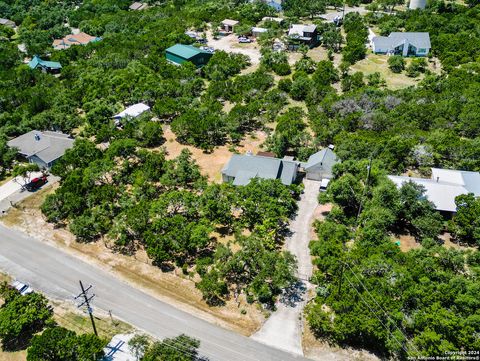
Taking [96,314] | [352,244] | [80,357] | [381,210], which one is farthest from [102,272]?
[381,210]

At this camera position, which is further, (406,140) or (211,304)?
(406,140)

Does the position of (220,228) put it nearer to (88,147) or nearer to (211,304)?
(211,304)

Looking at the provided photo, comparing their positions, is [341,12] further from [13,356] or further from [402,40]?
[13,356]

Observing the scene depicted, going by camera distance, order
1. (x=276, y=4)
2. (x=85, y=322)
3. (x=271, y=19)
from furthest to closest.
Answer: (x=276, y=4) < (x=271, y=19) < (x=85, y=322)

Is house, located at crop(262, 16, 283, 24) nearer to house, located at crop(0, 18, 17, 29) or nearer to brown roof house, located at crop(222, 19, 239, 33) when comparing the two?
brown roof house, located at crop(222, 19, 239, 33)

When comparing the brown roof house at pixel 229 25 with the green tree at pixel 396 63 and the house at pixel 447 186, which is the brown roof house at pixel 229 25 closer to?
the green tree at pixel 396 63

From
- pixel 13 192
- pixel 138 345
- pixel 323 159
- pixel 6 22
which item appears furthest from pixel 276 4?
pixel 138 345
